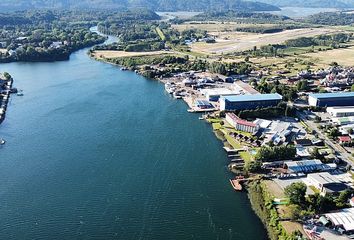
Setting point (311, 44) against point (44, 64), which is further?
point (311, 44)

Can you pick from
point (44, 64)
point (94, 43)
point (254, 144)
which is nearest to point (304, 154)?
point (254, 144)

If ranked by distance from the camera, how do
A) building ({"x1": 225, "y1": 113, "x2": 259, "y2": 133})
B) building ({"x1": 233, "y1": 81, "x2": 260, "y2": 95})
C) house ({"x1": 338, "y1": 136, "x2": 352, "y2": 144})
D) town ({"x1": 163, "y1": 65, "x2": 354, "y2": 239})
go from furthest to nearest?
building ({"x1": 233, "y1": 81, "x2": 260, "y2": 95}) < building ({"x1": 225, "y1": 113, "x2": 259, "y2": 133}) < house ({"x1": 338, "y1": 136, "x2": 352, "y2": 144}) < town ({"x1": 163, "y1": 65, "x2": 354, "y2": 239})

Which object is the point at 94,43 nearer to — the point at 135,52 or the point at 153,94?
the point at 135,52

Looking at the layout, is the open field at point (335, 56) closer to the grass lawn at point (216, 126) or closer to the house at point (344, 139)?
the house at point (344, 139)

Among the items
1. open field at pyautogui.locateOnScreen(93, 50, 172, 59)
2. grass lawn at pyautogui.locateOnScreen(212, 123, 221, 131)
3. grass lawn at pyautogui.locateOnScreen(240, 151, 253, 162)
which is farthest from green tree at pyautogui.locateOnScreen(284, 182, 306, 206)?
open field at pyautogui.locateOnScreen(93, 50, 172, 59)

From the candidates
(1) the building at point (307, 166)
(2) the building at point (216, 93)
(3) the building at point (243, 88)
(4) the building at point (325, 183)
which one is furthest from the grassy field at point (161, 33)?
(4) the building at point (325, 183)

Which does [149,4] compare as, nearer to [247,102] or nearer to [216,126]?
[247,102]

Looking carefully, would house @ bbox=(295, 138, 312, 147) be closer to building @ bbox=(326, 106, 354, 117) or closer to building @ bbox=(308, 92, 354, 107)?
building @ bbox=(326, 106, 354, 117)

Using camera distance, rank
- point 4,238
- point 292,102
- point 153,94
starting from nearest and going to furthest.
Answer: point 4,238 < point 292,102 < point 153,94
